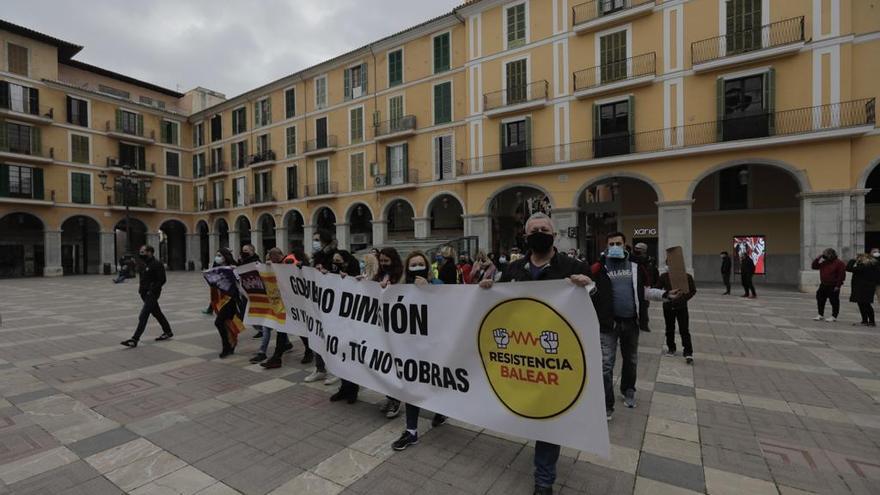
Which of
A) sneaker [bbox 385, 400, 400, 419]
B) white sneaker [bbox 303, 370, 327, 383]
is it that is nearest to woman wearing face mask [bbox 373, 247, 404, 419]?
sneaker [bbox 385, 400, 400, 419]

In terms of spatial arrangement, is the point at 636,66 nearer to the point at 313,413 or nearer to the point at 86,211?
the point at 313,413

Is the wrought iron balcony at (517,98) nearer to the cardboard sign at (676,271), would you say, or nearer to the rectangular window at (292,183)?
the cardboard sign at (676,271)

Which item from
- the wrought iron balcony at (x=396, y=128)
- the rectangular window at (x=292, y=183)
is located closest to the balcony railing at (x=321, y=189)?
the rectangular window at (x=292, y=183)

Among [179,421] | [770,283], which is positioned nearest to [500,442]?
[179,421]

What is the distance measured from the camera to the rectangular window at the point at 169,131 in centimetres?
3803

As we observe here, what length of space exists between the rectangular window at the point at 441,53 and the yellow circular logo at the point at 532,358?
24418 mm

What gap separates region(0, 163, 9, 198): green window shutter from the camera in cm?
2823

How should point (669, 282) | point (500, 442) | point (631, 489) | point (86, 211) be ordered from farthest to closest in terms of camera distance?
point (86, 211), point (669, 282), point (500, 442), point (631, 489)

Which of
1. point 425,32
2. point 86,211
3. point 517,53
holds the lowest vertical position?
point 86,211

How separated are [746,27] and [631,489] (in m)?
20.7

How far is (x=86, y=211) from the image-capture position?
107ft

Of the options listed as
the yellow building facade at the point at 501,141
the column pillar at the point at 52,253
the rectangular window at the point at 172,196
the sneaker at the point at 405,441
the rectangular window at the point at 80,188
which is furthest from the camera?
the rectangular window at the point at 172,196

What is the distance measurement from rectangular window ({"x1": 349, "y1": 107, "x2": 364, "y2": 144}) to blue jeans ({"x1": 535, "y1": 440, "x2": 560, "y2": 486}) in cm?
2757

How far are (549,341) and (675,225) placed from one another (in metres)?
18.0
